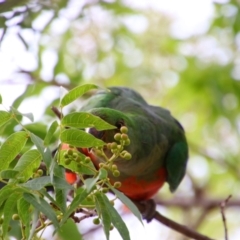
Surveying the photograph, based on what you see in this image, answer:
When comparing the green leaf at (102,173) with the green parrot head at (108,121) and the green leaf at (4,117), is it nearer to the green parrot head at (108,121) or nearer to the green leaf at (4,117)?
the green leaf at (4,117)

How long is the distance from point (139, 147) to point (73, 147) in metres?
1.08

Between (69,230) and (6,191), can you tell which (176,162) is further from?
(6,191)

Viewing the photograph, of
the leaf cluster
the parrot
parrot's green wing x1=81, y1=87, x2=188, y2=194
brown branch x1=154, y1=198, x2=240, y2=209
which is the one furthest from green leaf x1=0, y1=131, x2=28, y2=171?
brown branch x1=154, y1=198, x2=240, y2=209

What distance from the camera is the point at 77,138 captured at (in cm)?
198

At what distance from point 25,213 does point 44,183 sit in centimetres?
16

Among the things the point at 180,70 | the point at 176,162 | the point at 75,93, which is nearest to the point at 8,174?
the point at 75,93

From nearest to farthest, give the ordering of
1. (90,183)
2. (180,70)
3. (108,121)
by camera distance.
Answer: (90,183)
(108,121)
(180,70)

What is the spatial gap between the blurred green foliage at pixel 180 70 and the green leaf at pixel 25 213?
2.29 meters

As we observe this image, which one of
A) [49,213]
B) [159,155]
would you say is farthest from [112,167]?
[159,155]

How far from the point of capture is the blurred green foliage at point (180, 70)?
4.85m

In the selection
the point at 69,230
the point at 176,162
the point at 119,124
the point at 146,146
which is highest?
the point at 119,124

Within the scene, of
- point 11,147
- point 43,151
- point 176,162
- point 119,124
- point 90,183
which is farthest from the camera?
point 176,162

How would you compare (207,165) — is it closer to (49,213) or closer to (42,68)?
(42,68)

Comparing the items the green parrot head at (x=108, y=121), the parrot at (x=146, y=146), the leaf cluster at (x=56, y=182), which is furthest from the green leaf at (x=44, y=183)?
the parrot at (x=146, y=146)
